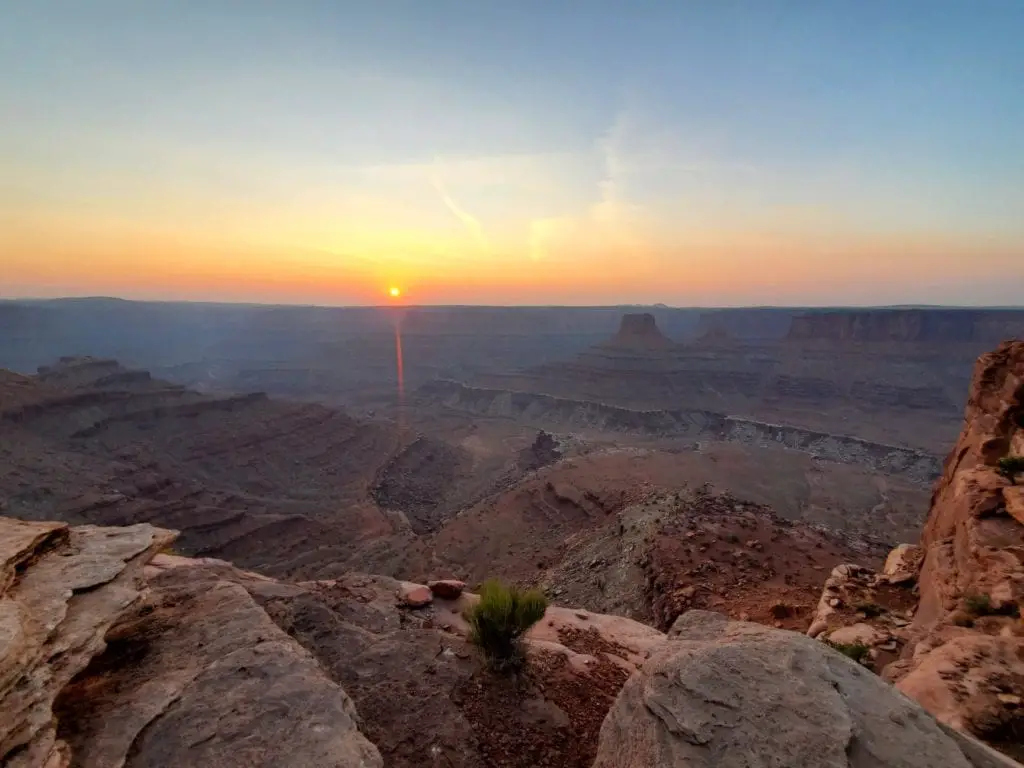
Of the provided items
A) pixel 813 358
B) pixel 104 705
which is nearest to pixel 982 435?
pixel 104 705

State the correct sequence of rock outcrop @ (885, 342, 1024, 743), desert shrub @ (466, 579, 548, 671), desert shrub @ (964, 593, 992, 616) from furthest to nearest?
desert shrub @ (964, 593, 992, 616), desert shrub @ (466, 579, 548, 671), rock outcrop @ (885, 342, 1024, 743)

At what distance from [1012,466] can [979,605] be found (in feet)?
11.1

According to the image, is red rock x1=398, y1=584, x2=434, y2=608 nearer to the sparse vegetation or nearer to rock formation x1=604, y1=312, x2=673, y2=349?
the sparse vegetation

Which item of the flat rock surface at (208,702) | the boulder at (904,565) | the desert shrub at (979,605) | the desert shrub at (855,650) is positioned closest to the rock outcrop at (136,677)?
the flat rock surface at (208,702)

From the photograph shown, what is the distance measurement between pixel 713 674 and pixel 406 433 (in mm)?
54296

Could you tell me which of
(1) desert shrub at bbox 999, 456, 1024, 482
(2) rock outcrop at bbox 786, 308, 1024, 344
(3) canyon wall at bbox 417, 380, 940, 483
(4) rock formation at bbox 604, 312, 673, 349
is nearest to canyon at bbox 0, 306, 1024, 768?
(1) desert shrub at bbox 999, 456, 1024, 482

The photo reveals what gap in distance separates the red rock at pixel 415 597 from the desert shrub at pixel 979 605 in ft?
24.3

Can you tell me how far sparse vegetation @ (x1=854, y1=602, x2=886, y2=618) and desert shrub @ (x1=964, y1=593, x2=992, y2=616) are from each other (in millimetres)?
1863

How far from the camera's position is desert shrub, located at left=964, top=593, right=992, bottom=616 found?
6883mm

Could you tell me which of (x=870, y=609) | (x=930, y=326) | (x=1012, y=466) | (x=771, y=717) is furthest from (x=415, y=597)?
(x=930, y=326)

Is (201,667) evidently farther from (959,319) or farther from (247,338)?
(247,338)

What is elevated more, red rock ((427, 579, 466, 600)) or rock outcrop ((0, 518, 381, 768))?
rock outcrop ((0, 518, 381, 768))

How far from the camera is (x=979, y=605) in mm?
6934

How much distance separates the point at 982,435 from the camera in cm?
1009
